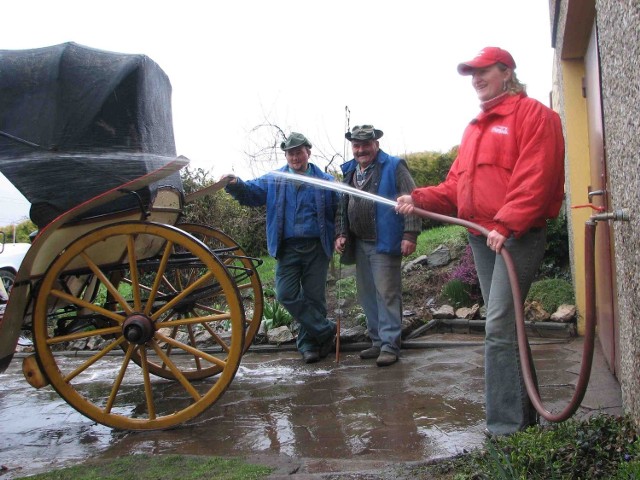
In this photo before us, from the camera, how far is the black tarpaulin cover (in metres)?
3.99

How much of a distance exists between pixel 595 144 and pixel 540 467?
8.96ft

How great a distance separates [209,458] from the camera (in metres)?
3.37

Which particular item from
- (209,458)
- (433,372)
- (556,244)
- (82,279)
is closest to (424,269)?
(556,244)

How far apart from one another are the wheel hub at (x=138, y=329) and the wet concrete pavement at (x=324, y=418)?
571 millimetres

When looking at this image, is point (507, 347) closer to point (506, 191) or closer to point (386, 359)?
point (506, 191)

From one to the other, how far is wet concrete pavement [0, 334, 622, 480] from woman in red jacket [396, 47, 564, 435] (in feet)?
1.37

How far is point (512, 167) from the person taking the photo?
3.18 meters

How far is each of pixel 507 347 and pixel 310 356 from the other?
9.13 feet

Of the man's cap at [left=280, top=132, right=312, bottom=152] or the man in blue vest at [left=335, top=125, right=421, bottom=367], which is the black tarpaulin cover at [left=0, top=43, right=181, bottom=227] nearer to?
the man's cap at [left=280, top=132, right=312, bottom=152]

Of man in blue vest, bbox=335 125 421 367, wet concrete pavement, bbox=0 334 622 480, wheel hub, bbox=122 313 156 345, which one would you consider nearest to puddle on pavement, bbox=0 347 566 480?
wet concrete pavement, bbox=0 334 622 480

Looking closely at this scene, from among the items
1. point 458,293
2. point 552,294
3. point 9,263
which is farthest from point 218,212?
point 552,294

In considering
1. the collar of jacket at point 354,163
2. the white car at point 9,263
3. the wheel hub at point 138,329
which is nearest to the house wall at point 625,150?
the collar of jacket at point 354,163

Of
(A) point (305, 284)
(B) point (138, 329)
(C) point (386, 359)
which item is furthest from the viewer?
(A) point (305, 284)

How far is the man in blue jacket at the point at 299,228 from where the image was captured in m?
5.60
